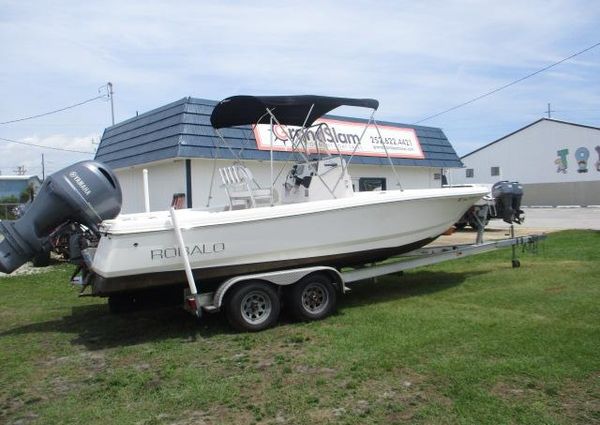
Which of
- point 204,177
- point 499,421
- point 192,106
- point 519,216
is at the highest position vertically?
point 192,106

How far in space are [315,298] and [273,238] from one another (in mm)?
991

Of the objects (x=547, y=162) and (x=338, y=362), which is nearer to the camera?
(x=338, y=362)

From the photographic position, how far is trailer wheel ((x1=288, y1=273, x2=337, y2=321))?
6852 millimetres

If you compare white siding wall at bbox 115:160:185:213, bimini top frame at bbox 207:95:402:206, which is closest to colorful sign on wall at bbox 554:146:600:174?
white siding wall at bbox 115:160:185:213

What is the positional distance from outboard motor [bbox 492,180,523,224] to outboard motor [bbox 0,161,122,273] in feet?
21.4

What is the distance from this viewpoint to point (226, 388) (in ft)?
15.5

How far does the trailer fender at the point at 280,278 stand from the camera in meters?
6.40

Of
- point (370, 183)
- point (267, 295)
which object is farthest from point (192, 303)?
point (370, 183)

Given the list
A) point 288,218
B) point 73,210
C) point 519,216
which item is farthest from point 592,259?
point 73,210

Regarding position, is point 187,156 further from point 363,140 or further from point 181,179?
point 363,140

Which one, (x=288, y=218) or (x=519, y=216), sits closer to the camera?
(x=288, y=218)

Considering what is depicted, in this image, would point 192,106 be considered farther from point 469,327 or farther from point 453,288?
point 469,327

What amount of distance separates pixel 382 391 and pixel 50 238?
16.5 feet

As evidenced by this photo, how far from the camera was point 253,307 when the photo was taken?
6.69m
